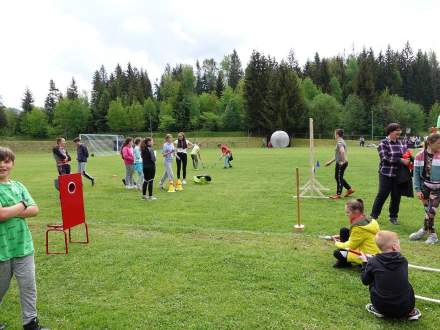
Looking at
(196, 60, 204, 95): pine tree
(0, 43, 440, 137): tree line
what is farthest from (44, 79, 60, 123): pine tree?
(196, 60, 204, 95): pine tree

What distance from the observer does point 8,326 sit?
436cm

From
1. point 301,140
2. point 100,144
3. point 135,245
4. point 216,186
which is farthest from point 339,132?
point 301,140

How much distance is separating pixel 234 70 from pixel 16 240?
118245 mm

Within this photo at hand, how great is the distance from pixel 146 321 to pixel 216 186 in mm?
11582

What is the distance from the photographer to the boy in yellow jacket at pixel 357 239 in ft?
18.9

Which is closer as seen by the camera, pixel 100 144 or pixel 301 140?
pixel 100 144

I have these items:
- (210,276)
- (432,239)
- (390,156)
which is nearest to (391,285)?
(210,276)

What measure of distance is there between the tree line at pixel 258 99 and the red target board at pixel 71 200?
219 feet

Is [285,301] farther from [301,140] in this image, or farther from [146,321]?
[301,140]

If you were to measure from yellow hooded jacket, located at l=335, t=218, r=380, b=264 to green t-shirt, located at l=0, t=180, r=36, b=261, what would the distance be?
166 inches

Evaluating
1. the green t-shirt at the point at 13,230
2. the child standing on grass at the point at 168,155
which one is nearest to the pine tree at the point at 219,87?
the child standing on grass at the point at 168,155

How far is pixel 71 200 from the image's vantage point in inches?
290

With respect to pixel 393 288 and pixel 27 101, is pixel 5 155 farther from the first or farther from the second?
pixel 27 101

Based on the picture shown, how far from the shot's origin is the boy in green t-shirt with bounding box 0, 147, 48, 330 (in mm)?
3896
